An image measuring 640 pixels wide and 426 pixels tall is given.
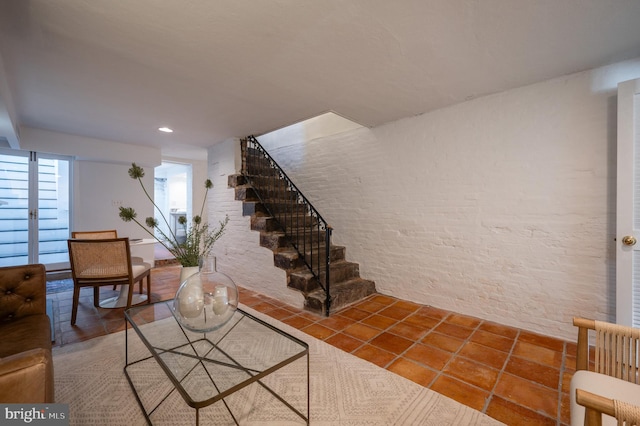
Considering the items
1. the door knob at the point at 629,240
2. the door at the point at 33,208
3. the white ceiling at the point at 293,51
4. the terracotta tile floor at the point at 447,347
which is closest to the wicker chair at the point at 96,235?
the terracotta tile floor at the point at 447,347

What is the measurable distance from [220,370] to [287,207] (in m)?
2.88

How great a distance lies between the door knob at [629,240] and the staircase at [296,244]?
89.1 inches

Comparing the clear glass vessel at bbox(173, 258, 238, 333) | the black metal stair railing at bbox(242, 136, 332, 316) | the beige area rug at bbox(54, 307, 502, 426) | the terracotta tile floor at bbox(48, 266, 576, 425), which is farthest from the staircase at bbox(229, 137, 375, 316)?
the clear glass vessel at bbox(173, 258, 238, 333)

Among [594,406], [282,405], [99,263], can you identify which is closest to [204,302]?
Result: [282,405]

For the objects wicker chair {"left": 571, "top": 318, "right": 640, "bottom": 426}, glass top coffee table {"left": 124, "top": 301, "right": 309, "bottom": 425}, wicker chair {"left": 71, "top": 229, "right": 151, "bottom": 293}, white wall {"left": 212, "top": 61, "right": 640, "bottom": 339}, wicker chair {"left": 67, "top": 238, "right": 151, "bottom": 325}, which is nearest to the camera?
wicker chair {"left": 571, "top": 318, "right": 640, "bottom": 426}

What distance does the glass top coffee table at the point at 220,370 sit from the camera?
4.36 ft

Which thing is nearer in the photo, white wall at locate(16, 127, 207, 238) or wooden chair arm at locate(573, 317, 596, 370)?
wooden chair arm at locate(573, 317, 596, 370)

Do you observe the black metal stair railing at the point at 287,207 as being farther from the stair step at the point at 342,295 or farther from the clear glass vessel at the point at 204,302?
the clear glass vessel at the point at 204,302

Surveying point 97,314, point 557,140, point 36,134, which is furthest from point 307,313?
point 36,134

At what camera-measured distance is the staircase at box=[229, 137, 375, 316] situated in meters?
2.89

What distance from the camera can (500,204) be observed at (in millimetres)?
2486

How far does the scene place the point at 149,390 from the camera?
5.19ft

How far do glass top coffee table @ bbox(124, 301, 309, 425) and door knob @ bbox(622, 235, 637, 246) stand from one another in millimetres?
2362

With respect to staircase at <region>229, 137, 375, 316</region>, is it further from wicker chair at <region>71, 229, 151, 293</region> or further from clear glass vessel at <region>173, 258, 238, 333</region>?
wicker chair at <region>71, 229, 151, 293</region>
